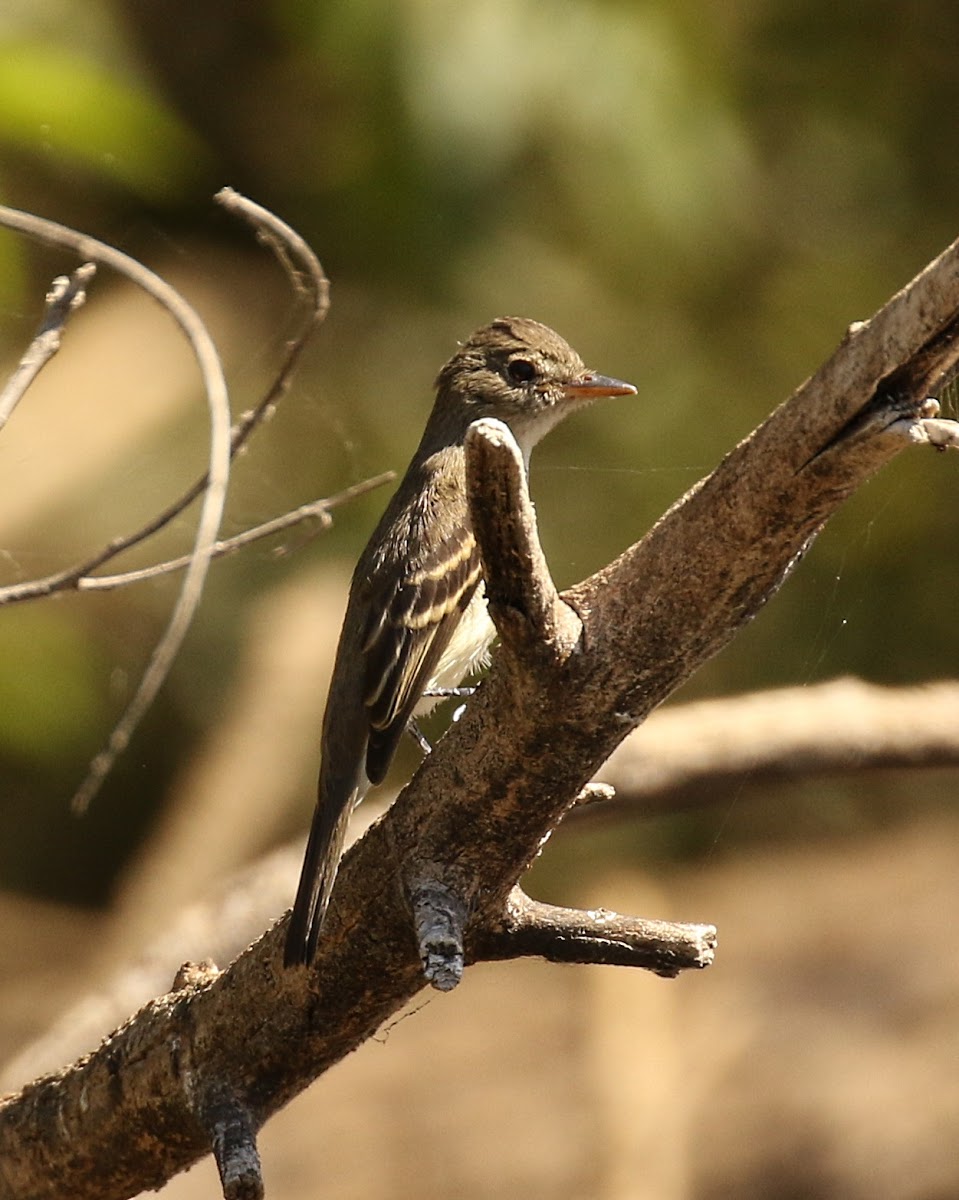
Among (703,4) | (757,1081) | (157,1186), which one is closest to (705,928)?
(157,1186)

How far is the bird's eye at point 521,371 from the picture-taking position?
325 cm

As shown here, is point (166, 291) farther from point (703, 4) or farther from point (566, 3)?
point (703, 4)

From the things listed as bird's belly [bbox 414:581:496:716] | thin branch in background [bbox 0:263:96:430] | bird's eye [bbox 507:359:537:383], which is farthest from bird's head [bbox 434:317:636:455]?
thin branch in background [bbox 0:263:96:430]

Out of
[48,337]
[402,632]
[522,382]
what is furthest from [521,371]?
[48,337]

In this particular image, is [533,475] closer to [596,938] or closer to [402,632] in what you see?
[402,632]

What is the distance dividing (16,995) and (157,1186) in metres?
2.86

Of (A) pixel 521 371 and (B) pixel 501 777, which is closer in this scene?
(B) pixel 501 777

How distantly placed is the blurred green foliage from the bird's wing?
1.85m

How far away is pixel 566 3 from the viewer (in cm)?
457

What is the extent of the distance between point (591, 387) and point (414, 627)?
73 cm

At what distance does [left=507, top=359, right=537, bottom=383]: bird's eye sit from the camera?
3.25 metres

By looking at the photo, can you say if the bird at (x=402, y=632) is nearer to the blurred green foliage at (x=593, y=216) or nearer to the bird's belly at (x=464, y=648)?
the bird's belly at (x=464, y=648)

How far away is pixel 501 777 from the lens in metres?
1.96

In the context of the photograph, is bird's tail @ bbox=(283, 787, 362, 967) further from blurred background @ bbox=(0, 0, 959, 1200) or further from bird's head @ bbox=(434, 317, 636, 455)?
blurred background @ bbox=(0, 0, 959, 1200)
